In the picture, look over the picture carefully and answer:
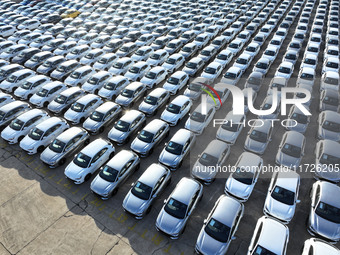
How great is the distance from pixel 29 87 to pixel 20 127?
18.9ft

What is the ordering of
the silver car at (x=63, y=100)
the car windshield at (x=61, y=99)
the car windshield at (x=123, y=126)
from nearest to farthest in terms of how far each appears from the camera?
the car windshield at (x=123, y=126) → the silver car at (x=63, y=100) → the car windshield at (x=61, y=99)

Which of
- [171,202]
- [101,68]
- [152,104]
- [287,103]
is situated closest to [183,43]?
[101,68]

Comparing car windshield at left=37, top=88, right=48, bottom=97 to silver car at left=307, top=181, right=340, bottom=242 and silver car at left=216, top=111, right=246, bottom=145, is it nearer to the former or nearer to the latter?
silver car at left=216, top=111, right=246, bottom=145

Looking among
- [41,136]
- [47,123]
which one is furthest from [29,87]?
[41,136]

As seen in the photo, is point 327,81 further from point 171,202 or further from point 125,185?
point 125,185

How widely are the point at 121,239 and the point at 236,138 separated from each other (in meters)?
9.94

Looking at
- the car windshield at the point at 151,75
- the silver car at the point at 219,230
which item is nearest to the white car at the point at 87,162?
the silver car at the point at 219,230

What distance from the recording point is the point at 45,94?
19656 mm

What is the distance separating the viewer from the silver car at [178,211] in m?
11.1

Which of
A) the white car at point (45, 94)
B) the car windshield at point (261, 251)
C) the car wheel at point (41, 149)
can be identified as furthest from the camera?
the white car at point (45, 94)

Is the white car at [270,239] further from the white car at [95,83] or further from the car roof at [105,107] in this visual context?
the white car at [95,83]

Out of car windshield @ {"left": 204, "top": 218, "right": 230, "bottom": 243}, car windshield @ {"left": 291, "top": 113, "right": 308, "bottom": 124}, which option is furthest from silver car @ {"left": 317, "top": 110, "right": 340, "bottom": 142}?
car windshield @ {"left": 204, "top": 218, "right": 230, "bottom": 243}

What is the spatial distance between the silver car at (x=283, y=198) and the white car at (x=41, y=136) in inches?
573

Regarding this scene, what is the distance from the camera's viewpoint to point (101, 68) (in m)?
23.6
